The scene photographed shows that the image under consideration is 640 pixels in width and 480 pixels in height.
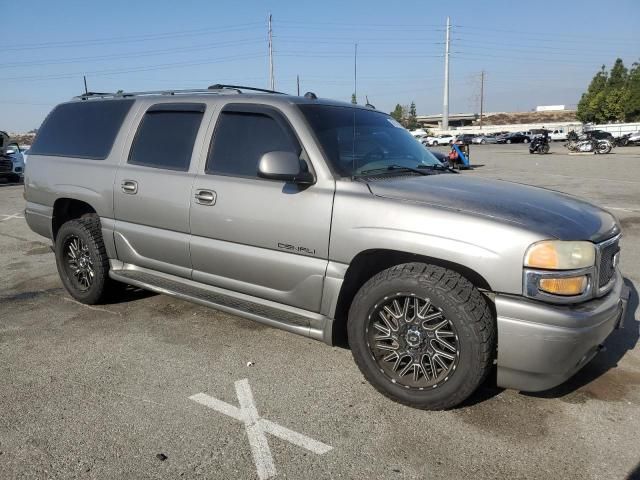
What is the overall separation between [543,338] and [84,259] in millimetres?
4024

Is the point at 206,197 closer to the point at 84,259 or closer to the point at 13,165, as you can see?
the point at 84,259

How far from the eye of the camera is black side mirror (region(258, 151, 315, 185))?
3.19 meters

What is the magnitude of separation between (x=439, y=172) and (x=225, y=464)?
8.40 feet

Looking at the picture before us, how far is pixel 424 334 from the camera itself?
2982 millimetres

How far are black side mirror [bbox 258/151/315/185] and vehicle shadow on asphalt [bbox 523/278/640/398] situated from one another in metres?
1.98

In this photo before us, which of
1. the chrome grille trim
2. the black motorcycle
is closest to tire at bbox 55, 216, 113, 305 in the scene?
the chrome grille trim

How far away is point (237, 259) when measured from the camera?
3.64 metres

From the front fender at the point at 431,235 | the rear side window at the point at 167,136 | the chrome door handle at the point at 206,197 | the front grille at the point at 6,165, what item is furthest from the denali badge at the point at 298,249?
the front grille at the point at 6,165

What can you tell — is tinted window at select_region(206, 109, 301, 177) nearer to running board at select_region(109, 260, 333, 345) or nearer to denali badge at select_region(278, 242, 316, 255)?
denali badge at select_region(278, 242, 316, 255)

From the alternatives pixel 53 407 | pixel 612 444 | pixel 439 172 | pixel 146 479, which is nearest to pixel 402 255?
pixel 439 172

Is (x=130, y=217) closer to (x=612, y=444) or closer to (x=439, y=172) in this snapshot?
(x=439, y=172)

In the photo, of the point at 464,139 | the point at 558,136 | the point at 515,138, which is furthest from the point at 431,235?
→ the point at 558,136

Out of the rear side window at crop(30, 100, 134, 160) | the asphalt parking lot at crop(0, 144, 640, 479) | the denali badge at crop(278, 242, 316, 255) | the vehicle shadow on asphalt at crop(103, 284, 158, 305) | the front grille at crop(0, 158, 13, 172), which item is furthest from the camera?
the front grille at crop(0, 158, 13, 172)

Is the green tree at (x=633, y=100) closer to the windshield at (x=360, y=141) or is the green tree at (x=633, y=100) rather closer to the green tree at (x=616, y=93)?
the green tree at (x=616, y=93)
